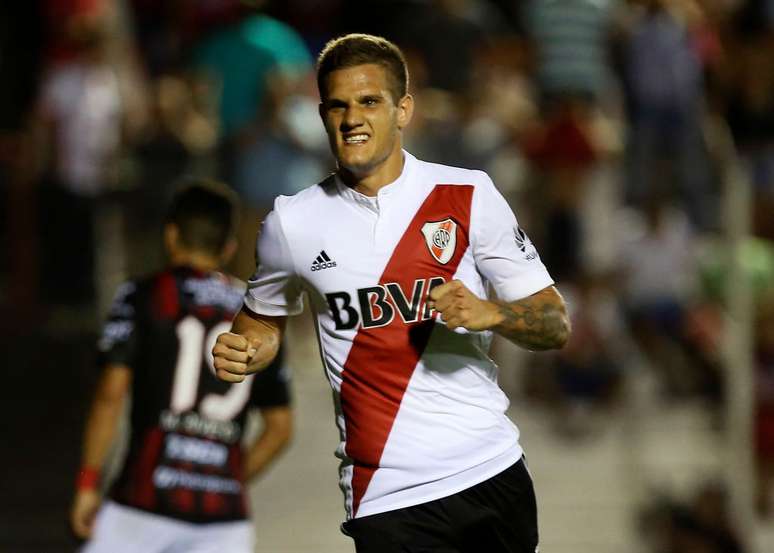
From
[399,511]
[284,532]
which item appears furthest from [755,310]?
[399,511]

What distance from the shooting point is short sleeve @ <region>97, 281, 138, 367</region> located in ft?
18.3

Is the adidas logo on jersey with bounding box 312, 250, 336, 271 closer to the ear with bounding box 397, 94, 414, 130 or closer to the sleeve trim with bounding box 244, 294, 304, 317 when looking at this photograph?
the sleeve trim with bounding box 244, 294, 304, 317

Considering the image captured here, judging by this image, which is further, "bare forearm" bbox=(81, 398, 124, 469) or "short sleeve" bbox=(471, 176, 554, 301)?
"bare forearm" bbox=(81, 398, 124, 469)

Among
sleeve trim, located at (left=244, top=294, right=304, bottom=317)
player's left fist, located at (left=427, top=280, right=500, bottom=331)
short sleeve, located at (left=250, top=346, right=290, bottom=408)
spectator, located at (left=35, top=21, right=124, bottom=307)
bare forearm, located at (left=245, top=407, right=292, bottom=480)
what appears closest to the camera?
player's left fist, located at (left=427, top=280, right=500, bottom=331)

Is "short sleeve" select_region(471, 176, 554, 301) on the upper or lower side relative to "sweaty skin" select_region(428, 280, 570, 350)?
upper

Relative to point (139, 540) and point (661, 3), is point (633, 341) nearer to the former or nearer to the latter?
point (661, 3)

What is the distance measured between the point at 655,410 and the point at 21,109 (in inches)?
247

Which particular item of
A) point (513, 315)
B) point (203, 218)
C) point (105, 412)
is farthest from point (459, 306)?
point (105, 412)

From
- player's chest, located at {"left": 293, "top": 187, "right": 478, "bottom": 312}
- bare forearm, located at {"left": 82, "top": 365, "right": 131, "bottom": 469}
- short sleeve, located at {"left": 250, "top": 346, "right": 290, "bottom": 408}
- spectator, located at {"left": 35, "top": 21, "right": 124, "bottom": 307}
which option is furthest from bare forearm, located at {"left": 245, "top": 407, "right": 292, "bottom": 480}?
spectator, located at {"left": 35, "top": 21, "right": 124, "bottom": 307}

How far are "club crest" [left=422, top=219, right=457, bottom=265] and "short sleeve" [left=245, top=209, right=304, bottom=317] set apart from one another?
419mm

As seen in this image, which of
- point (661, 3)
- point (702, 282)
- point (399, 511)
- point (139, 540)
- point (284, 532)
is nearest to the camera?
point (399, 511)

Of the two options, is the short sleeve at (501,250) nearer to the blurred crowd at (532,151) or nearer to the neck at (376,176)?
the neck at (376,176)

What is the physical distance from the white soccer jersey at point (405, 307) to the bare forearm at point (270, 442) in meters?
1.46

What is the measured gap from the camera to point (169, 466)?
5527mm
